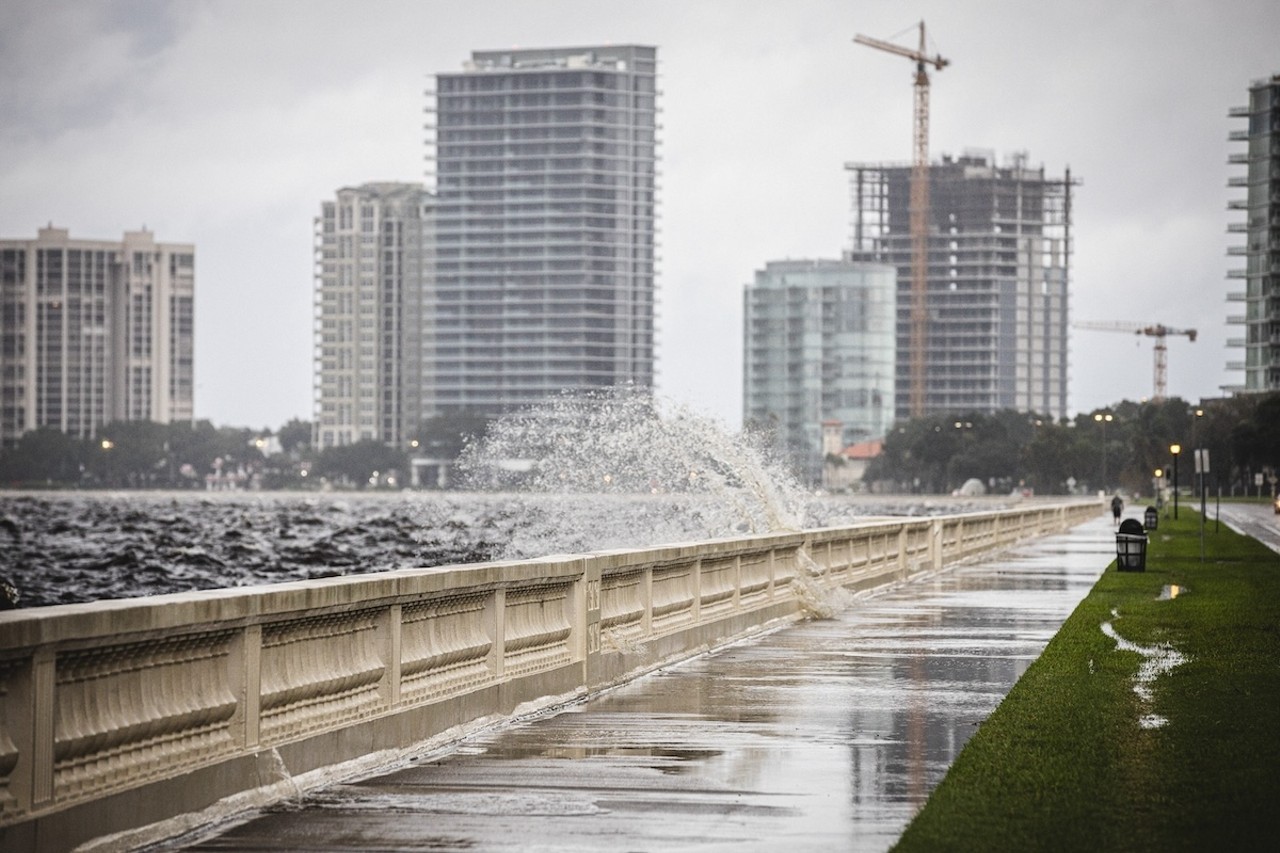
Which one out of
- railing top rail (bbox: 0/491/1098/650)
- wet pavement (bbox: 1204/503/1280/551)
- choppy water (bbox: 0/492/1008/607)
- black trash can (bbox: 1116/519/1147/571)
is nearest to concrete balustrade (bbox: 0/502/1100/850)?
railing top rail (bbox: 0/491/1098/650)

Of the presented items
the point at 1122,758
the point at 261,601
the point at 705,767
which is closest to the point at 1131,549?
the point at 1122,758

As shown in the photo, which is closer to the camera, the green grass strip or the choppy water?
the green grass strip

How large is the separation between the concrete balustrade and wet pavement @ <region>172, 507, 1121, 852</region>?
29 cm

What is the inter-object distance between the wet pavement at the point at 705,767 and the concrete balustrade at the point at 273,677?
0.29 m

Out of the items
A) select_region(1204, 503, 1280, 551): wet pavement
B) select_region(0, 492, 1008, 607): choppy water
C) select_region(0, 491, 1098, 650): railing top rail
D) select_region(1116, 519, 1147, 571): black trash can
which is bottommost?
select_region(0, 492, 1008, 607): choppy water

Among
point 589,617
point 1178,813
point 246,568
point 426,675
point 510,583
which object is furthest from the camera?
point 246,568

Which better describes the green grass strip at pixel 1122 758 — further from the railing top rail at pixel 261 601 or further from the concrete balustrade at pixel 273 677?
the railing top rail at pixel 261 601

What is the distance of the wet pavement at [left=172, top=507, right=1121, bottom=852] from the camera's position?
9703mm

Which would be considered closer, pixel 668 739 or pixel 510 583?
pixel 668 739

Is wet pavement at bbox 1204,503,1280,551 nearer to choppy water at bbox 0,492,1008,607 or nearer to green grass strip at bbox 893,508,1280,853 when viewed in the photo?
choppy water at bbox 0,492,1008,607

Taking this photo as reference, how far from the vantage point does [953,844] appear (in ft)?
30.8

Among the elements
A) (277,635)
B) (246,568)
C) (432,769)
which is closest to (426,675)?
(432,769)

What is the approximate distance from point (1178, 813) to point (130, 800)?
545cm

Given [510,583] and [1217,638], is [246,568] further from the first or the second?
[510,583]
